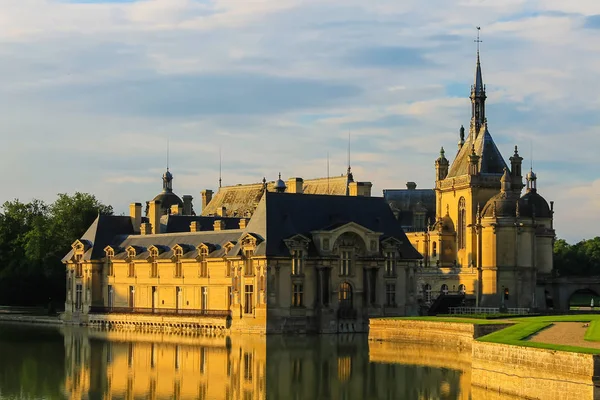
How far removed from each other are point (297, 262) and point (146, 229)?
83.0 feet

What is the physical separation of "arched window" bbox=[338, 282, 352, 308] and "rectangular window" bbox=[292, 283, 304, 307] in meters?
3.17

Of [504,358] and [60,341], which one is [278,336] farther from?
[504,358]

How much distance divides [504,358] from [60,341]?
3950cm

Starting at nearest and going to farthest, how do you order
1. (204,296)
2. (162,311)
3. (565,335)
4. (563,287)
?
(565,335) < (204,296) < (162,311) < (563,287)

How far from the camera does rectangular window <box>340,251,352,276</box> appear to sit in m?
83.4

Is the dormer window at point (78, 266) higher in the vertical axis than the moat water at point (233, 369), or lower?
higher

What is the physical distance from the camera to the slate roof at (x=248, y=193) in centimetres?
11712

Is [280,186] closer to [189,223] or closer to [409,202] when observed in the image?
[189,223]

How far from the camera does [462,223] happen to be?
11406 cm

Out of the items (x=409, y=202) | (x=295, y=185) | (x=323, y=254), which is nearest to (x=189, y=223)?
(x=295, y=185)

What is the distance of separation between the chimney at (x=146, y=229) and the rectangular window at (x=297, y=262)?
978 inches

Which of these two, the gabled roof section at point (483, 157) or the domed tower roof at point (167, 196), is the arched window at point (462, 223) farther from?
the domed tower roof at point (167, 196)

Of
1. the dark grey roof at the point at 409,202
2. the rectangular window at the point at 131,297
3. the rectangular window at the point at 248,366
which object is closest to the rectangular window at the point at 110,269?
the rectangular window at the point at 131,297

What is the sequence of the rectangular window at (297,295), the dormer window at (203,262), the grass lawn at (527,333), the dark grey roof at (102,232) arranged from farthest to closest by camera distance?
1. the dark grey roof at (102,232)
2. the dormer window at (203,262)
3. the rectangular window at (297,295)
4. the grass lawn at (527,333)
